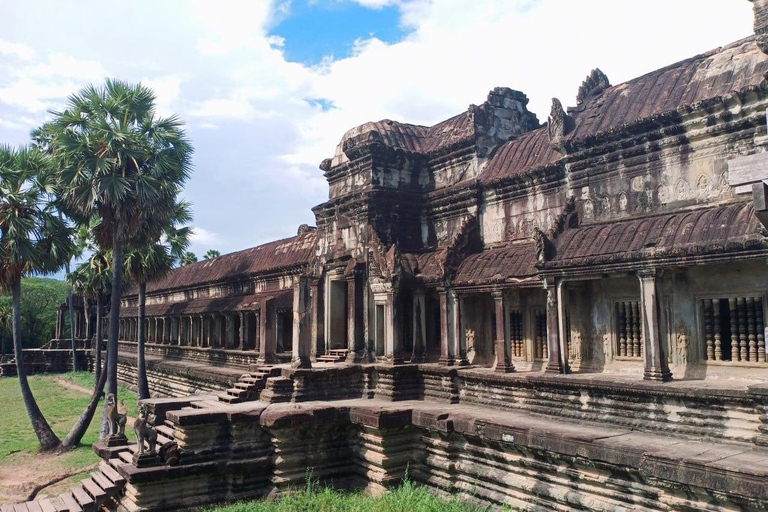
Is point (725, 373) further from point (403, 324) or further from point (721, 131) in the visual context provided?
point (403, 324)

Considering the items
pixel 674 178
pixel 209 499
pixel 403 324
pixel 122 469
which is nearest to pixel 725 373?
pixel 674 178

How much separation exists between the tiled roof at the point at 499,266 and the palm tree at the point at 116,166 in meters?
9.82

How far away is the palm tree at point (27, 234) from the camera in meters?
17.4

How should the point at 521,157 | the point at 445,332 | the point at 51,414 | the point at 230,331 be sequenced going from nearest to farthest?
the point at 445,332 → the point at 521,157 → the point at 51,414 → the point at 230,331

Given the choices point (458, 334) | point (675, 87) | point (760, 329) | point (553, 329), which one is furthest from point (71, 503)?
point (675, 87)

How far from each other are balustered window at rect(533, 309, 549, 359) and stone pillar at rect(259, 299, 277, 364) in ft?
27.1

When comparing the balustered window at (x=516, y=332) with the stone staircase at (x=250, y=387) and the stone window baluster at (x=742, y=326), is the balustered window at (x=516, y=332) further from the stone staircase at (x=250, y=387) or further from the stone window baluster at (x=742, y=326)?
the stone staircase at (x=250, y=387)

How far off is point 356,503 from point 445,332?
4354 mm

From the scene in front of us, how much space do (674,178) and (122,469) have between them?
10.8m

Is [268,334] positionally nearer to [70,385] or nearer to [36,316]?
[70,385]

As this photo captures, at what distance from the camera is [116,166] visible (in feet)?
55.7

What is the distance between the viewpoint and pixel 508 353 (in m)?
11.8

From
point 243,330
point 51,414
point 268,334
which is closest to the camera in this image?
point 268,334

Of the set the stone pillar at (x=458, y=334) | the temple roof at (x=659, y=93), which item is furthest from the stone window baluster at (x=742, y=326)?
the stone pillar at (x=458, y=334)
